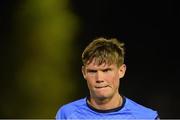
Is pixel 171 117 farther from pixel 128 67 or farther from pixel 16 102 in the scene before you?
pixel 16 102

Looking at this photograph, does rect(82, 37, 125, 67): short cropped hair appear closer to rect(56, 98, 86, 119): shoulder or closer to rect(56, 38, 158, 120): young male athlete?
rect(56, 38, 158, 120): young male athlete

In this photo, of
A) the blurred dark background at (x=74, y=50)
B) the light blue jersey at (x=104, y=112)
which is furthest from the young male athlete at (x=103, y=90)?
the blurred dark background at (x=74, y=50)

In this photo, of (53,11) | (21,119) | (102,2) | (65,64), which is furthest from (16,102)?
(102,2)

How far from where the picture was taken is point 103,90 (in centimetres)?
267

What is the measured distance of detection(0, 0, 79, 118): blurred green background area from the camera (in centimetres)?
410

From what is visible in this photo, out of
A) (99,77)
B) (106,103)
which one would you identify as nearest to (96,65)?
(99,77)

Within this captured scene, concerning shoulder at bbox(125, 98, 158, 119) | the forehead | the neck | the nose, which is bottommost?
shoulder at bbox(125, 98, 158, 119)

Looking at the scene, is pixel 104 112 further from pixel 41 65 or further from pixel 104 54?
pixel 41 65

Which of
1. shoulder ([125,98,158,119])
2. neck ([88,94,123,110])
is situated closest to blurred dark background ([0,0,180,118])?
shoulder ([125,98,158,119])

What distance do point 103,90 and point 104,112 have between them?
145mm

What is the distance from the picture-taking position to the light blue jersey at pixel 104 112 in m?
2.76

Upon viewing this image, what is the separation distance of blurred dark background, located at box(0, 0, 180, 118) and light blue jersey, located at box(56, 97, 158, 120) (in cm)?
125

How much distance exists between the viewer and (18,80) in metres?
4.11

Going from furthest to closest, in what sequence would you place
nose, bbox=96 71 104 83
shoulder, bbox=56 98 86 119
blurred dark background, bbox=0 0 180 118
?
blurred dark background, bbox=0 0 180 118, shoulder, bbox=56 98 86 119, nose, bbox=96 71 104 83
